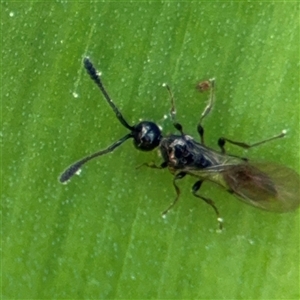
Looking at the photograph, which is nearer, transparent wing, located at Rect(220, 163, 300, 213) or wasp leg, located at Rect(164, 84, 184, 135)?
transparent wing, located at Rect(220, 163, 300, 213)

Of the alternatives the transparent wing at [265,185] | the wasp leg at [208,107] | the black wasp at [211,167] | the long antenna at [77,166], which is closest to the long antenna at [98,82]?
the black wasp at [211,167]

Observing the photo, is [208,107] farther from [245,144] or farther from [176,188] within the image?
[176,188]

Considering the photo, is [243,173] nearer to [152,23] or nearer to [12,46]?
[152,23]

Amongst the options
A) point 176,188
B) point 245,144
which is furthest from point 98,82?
point 245,144

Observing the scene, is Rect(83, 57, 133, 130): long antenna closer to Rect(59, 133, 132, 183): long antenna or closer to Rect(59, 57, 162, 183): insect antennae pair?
Rect(59, 57, 162, 183): insect antennae pair

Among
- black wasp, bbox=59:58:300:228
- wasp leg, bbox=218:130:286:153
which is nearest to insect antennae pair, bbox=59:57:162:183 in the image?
black wasp, bbox=59:58:300:228

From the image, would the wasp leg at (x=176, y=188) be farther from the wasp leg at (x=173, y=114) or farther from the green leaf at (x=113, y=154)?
the wasp leg at (x=173, y=114)

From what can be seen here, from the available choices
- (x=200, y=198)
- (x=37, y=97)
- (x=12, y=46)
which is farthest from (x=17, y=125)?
(x=200, y=198)
